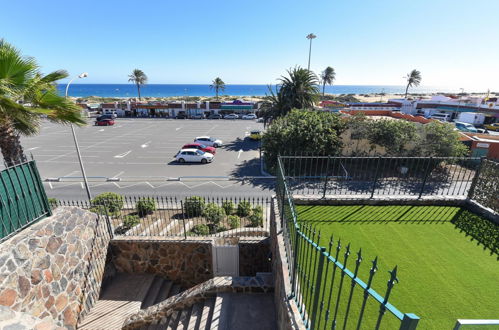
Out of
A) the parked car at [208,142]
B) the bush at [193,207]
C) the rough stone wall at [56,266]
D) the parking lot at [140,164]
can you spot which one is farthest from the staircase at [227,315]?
the parked car at [208,142]

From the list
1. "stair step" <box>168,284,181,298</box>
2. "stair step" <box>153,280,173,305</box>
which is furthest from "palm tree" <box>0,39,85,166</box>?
"stair step" <box>168,284,181,298</box>

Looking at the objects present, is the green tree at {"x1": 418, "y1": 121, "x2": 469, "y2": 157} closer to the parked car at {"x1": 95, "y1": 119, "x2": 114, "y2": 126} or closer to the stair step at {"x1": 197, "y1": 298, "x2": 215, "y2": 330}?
the stair step at {"x1": 197, "y1": 298, "x2": 215, "y2": 330}

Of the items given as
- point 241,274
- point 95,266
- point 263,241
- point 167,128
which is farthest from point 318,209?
point 167,128

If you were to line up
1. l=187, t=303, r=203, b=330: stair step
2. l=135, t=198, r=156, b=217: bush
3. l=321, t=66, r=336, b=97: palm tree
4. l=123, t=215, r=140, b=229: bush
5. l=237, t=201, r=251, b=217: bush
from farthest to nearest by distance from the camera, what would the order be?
l=321, t=66, r=336, b=97: palm tree < l=237, t=201, r=251, b=217: bush < l=135, t=198, r=156, b=217: bush < l=123, t=215, r=140, b=229: bush < l=187, t=303, r=203, b=330: stair step

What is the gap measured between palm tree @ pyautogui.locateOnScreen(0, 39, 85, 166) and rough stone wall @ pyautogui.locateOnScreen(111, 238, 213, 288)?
4567mm

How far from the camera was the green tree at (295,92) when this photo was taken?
93.1ft

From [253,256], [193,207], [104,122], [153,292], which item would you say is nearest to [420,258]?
[253,256]

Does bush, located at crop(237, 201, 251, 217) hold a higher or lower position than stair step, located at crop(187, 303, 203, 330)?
higher

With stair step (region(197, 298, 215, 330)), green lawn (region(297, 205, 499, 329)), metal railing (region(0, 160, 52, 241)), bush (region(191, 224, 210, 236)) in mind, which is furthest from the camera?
bush (region(191, 224, 210, 236))

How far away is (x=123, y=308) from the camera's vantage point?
7852 mm

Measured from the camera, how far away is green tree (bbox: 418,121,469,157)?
1923 centimetres

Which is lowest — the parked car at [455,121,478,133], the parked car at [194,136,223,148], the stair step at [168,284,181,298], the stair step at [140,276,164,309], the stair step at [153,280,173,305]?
the stair step at [168,284,181,298]

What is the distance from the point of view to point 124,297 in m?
8.33

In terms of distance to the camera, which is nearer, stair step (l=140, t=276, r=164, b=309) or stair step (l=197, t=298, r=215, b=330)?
stair step (l=197, t=298, r=215, b=330)
